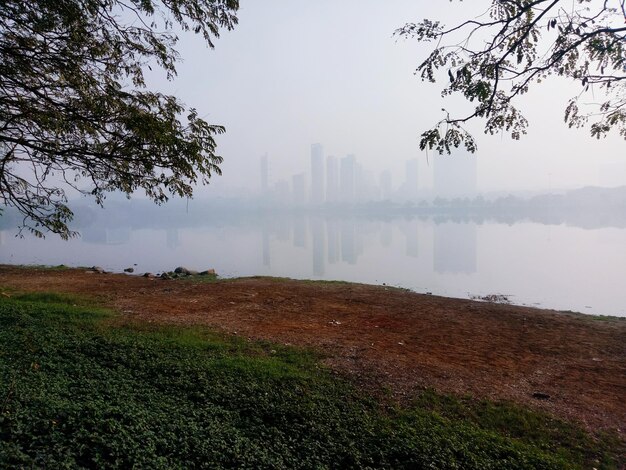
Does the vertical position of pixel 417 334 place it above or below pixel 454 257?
above

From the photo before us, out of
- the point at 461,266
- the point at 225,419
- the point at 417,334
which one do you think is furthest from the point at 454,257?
the point at 225,419

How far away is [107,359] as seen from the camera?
4945mm

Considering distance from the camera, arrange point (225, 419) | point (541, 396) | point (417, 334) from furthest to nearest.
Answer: point (417, 334)
point (541, 396)
point (225, 419)

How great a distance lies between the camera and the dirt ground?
523cm

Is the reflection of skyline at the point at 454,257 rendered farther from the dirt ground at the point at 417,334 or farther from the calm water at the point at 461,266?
the dirt ground at the point at 417,334

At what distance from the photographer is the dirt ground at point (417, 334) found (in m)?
5.23

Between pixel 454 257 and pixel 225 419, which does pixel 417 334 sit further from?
pixel 454 257

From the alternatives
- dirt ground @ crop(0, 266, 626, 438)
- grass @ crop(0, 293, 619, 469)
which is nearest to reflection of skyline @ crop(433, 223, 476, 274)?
dirt ground @ crop(0, 266, 626, 438)

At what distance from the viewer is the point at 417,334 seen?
797cm

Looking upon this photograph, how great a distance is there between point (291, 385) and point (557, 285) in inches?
762

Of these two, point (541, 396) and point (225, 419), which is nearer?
point (225, 419)

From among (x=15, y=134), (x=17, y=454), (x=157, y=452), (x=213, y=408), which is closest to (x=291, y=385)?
(x=213, y=408)

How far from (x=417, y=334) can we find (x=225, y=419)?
16.9ft

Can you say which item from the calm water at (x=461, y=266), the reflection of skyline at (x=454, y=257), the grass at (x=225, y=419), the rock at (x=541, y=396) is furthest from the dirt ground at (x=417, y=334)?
the reflection of skyline at (x=454, y=257)
